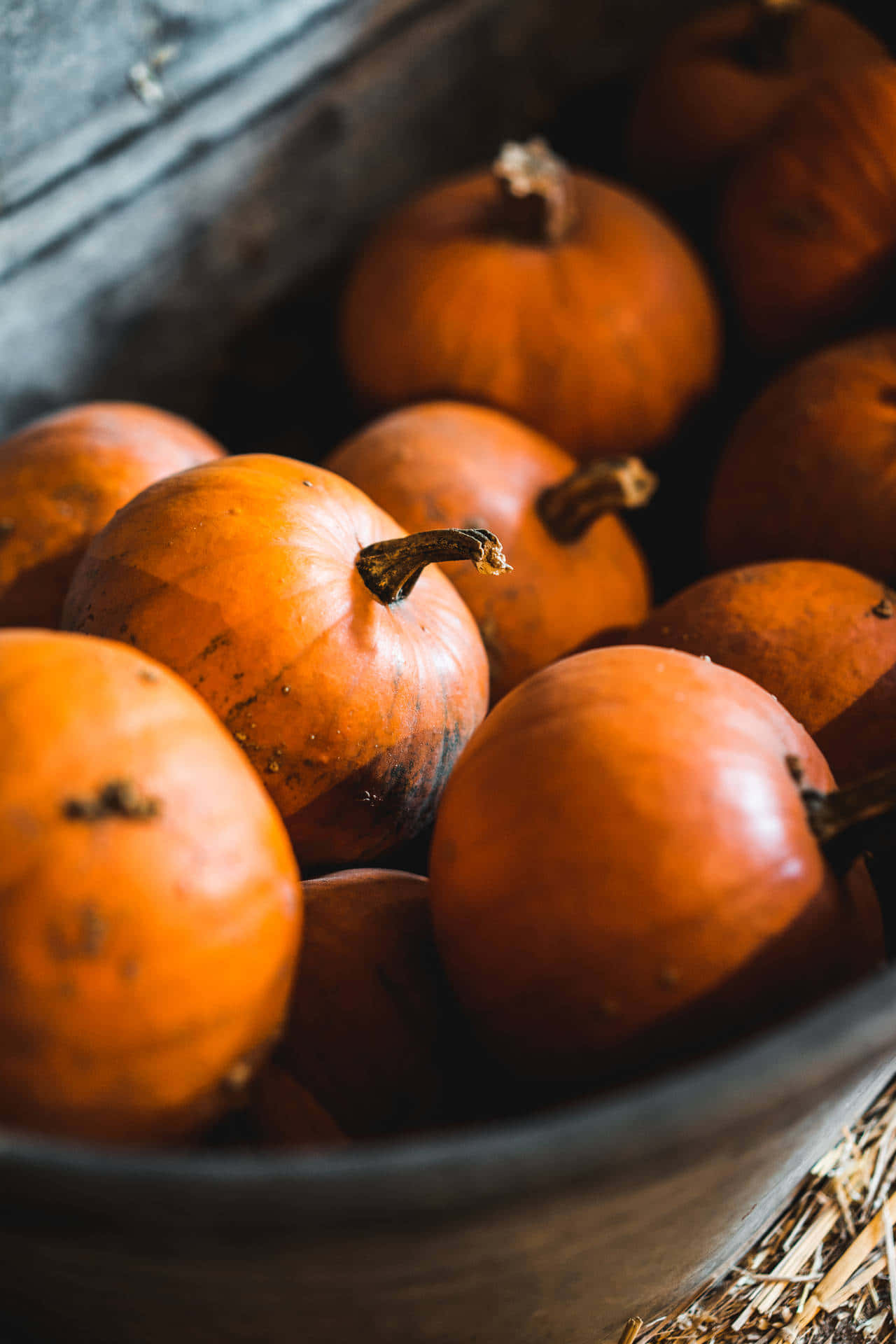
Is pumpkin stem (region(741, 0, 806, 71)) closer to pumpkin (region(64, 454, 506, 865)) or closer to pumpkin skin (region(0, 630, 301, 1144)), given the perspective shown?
pumpkin (region(64, 454, 506, 865))

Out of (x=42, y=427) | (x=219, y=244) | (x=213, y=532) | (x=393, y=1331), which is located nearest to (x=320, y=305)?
(x=219, y=244)

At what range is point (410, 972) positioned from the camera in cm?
81

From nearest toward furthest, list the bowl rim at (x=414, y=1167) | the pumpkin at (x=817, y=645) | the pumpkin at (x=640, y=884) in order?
the bowl rim at (x=414, y=1167)
the pumpkin at (x=640, y=884)
the pumpkin at (x=817, y=645)

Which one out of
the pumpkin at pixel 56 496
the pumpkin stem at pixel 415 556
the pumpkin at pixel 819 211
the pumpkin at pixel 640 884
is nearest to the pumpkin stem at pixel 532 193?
the pumpkin at pixel 819 211

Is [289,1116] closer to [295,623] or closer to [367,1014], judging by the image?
[367,1014]

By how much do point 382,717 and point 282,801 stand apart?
4.0 inches

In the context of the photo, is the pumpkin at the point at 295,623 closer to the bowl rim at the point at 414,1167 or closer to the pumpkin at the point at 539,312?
the bowl rim at the point at 414,1167

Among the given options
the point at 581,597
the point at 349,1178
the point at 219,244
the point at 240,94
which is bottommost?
the point at 581,597

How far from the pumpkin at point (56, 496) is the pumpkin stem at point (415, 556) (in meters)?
0.31

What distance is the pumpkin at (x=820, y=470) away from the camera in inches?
45.4

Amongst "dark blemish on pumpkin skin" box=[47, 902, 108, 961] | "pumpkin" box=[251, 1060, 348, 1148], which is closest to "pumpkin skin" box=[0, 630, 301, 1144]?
"dark blemish on pumpkin skin" box=[47, 902, 108, 961]

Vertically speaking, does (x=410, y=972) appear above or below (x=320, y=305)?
below

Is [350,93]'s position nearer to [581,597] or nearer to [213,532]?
[581,597]

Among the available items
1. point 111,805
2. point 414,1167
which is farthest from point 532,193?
point 414,1167
